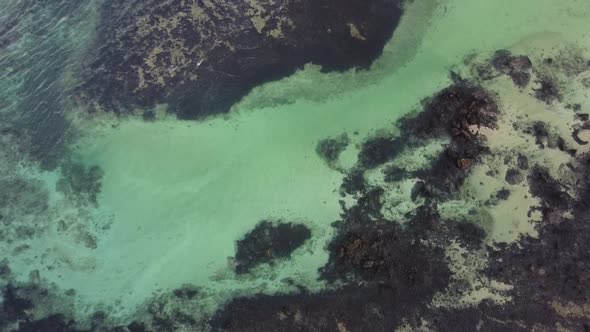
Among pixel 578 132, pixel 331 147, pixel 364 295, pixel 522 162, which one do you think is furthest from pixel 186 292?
pixel 578 132

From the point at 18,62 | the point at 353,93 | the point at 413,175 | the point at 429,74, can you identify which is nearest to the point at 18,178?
the point at 18,62

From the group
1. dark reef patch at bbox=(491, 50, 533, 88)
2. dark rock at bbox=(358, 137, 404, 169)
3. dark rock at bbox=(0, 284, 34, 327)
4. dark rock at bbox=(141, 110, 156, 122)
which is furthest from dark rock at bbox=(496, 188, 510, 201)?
dark rock at bbox=(0, 284, 34, 327)

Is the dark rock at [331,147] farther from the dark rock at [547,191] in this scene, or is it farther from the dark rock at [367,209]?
the dark rock at [547,191]

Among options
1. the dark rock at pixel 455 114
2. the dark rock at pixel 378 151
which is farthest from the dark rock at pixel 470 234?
the dark rock at pixel 378 151

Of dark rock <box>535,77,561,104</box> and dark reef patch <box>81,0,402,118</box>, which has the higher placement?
dark rock <box>535,77,561,104</box>

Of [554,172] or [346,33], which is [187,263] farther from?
[554,172]

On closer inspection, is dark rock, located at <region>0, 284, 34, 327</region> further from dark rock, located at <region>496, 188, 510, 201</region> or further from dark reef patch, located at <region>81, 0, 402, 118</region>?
dark rock, located at <region>496, 188, 510, 201</region>
